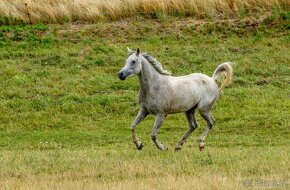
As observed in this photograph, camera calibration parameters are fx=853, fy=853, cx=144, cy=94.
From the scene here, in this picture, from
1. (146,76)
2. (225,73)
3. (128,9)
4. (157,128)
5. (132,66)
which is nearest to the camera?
(132,66)

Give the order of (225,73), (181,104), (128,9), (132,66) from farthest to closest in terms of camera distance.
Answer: (128,9) < (225,73) < (181,104) < (132,66)

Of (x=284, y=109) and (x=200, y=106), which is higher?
(x=200, y=106)

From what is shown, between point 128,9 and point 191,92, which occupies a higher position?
point 191,92

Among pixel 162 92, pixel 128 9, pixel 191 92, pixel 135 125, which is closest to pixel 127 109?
pixel 191 92

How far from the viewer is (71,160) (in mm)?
15062

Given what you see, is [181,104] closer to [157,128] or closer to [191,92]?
[191,92]

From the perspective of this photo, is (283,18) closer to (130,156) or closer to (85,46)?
(85,46)

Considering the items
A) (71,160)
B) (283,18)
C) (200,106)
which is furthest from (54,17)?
(71,160)

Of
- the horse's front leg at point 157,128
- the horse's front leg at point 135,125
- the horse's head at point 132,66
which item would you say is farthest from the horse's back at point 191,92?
the horse's head at point 132,66

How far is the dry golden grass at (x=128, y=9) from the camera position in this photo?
1179 inches

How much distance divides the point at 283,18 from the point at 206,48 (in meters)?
3.30

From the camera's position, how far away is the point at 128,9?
30.2m

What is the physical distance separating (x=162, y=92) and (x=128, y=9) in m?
13.9

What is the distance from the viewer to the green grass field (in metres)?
13.5
